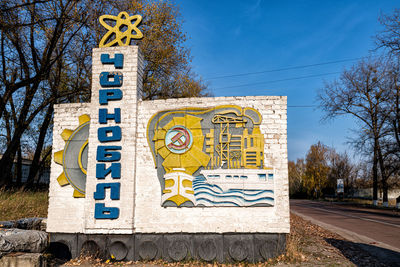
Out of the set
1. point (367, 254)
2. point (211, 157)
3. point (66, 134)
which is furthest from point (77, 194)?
point (367, 254)

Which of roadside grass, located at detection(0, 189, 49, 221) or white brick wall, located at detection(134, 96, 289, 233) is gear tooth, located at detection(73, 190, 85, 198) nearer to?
white brick wall, located at detection(134, 96, 289, 233)

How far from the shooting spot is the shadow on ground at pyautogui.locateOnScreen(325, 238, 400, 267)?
24.8 feet

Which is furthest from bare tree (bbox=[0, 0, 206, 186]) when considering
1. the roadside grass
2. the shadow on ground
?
the shadow on ground

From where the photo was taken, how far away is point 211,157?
8.13 m

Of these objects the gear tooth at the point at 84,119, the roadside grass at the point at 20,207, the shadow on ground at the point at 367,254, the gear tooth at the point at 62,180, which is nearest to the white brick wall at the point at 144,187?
the gear tooth at the point at 62,180

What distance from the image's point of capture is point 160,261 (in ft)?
25.7

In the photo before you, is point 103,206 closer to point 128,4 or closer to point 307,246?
point 307,246

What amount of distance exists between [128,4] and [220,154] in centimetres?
1601

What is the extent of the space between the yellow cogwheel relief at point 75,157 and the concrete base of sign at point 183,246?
1.48 metres

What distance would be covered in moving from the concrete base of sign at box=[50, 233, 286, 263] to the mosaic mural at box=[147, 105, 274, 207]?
85 cm

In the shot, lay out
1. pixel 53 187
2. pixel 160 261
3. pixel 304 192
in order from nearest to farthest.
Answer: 1. pixel 160 261
2. pixel 53 187
3. pixel 304 192

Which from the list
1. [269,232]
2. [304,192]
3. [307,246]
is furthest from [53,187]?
[304,192]

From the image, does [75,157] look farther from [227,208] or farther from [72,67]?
[72,67]

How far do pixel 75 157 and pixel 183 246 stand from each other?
397 cm
